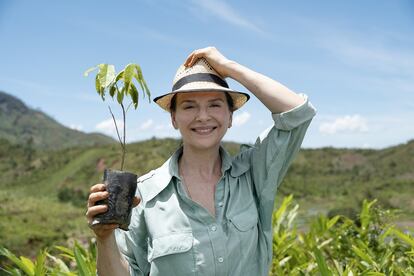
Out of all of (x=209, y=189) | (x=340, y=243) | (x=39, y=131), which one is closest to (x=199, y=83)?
(x=209, y=189)

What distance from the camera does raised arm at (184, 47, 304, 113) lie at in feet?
5.63

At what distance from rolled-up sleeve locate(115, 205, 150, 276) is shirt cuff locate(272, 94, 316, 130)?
1.87ft

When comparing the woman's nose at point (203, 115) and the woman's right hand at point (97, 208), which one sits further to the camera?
the woman's nose at point (203, 115)

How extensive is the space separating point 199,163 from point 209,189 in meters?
0.10

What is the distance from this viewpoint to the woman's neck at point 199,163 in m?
1.82

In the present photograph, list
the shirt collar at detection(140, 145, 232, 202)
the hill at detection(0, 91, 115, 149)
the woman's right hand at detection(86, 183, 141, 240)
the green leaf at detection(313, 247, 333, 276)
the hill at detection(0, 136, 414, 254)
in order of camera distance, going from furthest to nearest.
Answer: the hill at detection(0, 91, 115, 149), the hill at detection(0, 136, 414, 254), the green leaf at detection(313, 247, 333, 276), the shirt collar at detection(140, 145, 232, 202), the woman's right hand at detection(86, 183, 141, 240)

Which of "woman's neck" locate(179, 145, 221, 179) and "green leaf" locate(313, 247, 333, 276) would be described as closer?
"woman's neck" locate(179, 145, 221, 179)

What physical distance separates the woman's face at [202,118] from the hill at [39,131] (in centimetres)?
9656

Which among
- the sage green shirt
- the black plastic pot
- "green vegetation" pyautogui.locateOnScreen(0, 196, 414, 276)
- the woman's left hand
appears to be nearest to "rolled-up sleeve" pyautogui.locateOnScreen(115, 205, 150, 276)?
the sage green shirt

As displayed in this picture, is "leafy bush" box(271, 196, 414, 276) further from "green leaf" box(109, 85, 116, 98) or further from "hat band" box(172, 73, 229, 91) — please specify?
"green leaf" box(109, 85, 116, 98)

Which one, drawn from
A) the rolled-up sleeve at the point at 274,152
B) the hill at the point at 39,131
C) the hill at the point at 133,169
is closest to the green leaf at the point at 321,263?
the rolled-up sleeve at the point at 274,152

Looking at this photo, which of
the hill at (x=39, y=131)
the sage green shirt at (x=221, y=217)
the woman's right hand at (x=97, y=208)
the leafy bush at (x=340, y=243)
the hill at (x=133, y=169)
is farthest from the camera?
the hill at (x=39, y=131)

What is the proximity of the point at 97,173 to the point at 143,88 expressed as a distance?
3945 cm

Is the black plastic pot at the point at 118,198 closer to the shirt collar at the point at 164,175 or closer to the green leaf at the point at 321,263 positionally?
the shirt collar at the point at 164,175
